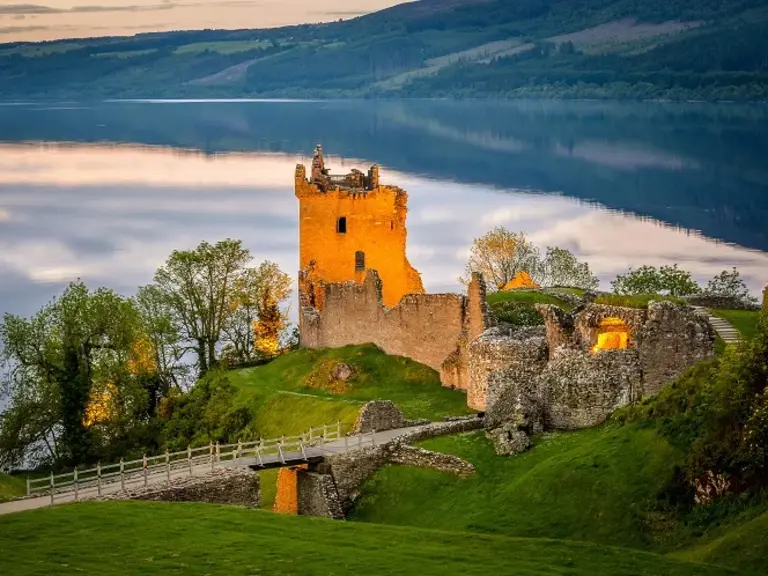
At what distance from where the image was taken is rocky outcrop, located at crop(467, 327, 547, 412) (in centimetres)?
4925

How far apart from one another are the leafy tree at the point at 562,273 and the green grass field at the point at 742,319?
33892 millimetres

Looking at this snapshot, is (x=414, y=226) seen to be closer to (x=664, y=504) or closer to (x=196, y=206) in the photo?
(x=196, y=206)

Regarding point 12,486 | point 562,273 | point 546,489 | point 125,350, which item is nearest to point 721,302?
point 546,489

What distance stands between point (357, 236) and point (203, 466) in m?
31.6

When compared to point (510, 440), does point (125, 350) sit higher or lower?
higher

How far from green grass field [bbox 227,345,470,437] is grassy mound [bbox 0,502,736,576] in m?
18.7

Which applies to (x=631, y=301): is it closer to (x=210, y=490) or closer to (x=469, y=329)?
(x=469, y=329)

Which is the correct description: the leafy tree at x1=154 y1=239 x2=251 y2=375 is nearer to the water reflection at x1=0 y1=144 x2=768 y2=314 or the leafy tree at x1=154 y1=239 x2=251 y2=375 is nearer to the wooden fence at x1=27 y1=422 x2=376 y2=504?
the wooden fence at x1=27 y1=422 x2=376 y2=504

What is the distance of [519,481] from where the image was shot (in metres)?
40.2

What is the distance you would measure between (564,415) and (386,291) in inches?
1199

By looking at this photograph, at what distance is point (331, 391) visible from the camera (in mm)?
64812

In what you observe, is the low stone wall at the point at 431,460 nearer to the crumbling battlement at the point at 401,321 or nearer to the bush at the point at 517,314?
the crumbling battlement at the point at 401,321

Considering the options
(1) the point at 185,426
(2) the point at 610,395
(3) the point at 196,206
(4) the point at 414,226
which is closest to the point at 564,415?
(2) the point at 610,395

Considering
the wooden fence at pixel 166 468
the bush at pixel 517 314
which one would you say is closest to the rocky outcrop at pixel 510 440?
the wooden fence at pixel 166 468
